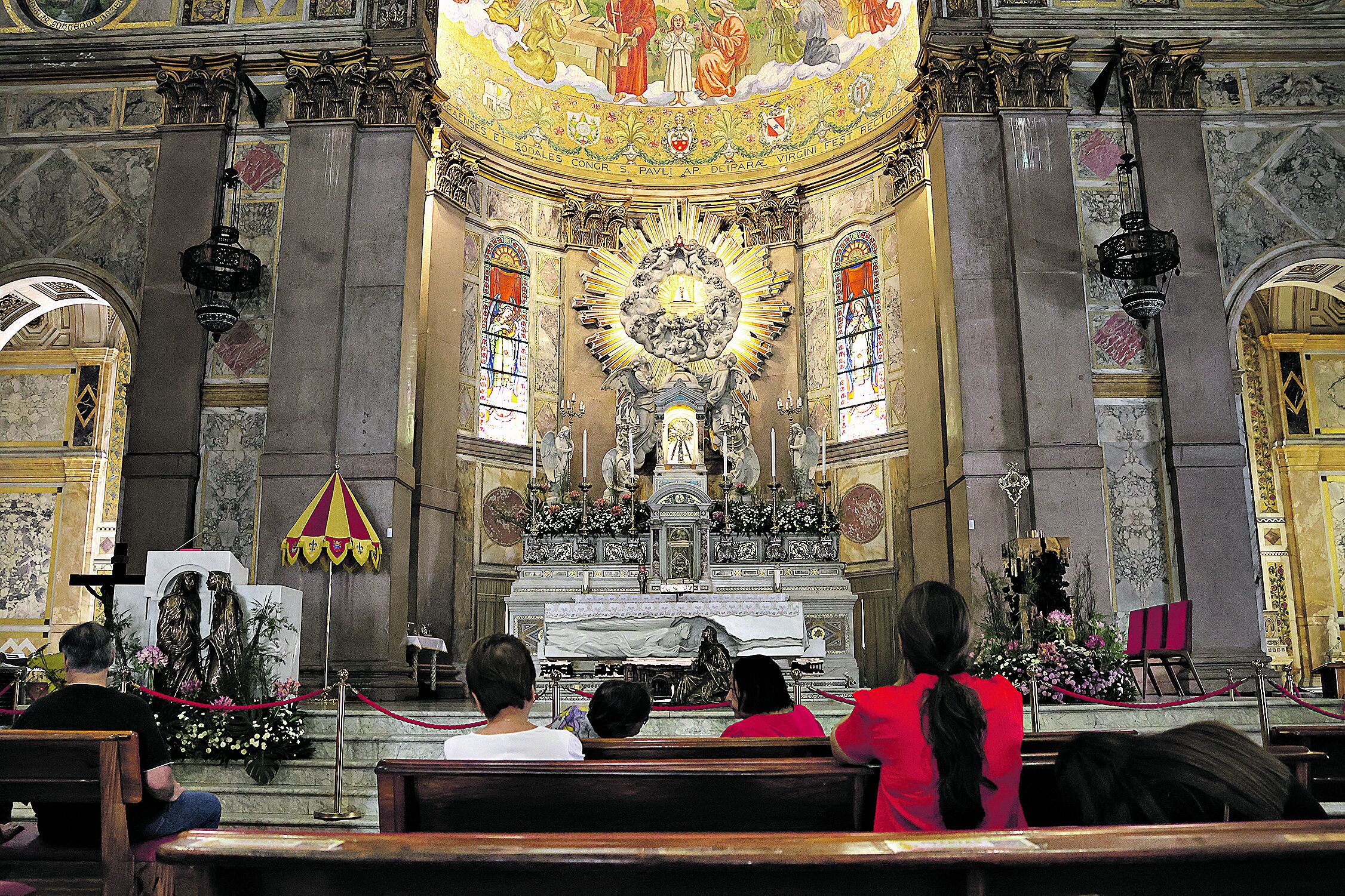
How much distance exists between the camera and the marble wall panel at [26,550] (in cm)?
1836

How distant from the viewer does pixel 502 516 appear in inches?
652

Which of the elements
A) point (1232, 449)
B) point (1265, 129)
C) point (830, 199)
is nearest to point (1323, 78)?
point (1265, 129)

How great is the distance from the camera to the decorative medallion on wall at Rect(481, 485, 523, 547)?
16359 millimetres

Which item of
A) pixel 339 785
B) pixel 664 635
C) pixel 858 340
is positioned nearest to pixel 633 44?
pixel 858 340

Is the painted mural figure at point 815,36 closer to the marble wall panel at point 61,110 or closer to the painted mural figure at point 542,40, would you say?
the painted mural figure at point 542,40

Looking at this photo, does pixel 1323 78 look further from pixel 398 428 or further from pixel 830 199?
pixel 398 428

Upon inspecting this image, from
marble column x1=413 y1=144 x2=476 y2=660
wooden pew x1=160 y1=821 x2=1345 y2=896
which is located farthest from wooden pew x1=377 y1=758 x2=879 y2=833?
marble column x1=413 y1=144 x2=476 y2=660

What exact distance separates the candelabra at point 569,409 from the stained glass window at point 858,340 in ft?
13.9

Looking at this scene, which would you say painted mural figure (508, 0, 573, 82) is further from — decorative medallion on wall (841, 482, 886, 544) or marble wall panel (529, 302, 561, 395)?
decorative medallion on wall (841, 482, 886, 544)

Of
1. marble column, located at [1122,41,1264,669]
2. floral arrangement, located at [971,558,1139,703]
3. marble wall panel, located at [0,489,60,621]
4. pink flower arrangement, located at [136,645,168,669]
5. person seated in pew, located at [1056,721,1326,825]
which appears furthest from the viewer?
marble wall panel, located at [0,489,60,621]

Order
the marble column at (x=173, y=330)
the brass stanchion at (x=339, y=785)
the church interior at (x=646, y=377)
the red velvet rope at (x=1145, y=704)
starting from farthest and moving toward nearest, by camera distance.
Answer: the marble column at (x=173, y=330), the church interior at (x=646, y=377), the red velvet rope at (x=1145, y=704), the brass stanchion at (x=339, y=785)

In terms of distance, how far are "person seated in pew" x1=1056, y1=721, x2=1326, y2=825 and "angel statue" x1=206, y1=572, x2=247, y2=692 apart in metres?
7.63

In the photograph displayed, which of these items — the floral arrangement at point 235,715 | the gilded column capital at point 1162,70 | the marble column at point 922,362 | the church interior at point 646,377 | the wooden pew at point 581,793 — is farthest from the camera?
the marble column at point 922,362

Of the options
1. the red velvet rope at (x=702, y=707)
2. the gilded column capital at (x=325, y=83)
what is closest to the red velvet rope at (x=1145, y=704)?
the red velvet rope at (x=702, y=707)
